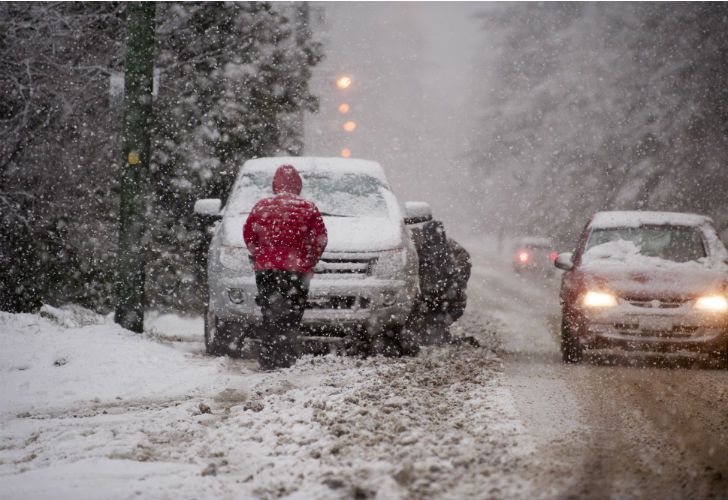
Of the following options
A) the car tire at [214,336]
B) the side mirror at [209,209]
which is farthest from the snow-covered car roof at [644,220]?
the car tire at [214,336]

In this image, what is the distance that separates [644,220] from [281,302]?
499 centimetres

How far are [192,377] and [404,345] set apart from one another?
2669 mm

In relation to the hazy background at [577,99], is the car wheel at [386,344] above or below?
below

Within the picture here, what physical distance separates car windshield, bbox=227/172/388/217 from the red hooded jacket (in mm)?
1396

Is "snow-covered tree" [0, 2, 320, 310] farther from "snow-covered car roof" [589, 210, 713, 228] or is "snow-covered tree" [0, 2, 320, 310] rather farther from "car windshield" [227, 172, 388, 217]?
"snow-covered car roof" [589, 210, 713, 228]

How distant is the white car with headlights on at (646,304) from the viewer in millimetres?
9133

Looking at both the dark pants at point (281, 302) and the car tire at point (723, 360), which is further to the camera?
the car tire at point (723, 360)

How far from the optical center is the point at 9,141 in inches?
503

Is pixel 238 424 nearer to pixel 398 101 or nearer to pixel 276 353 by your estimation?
pixel 276 353

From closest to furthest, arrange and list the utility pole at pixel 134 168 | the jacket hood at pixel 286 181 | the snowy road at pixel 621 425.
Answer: the snowy road at pixel 621 425 < the jacket hood at pixel 286 181 < the utility pole at pixel 134 168

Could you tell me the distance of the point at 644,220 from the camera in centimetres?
1060

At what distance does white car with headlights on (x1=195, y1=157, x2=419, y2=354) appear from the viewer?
873 cm

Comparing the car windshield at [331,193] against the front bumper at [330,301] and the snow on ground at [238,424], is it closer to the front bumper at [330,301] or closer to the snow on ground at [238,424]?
the front bumper at [330,301]

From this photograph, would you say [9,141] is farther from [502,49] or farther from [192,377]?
[502,49]
